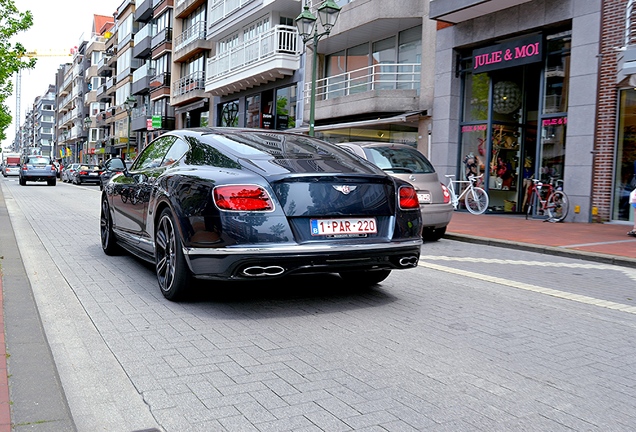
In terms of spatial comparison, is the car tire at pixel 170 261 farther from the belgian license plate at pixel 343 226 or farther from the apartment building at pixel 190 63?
the apartment building at pixel 190 63

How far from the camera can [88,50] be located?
9456cm

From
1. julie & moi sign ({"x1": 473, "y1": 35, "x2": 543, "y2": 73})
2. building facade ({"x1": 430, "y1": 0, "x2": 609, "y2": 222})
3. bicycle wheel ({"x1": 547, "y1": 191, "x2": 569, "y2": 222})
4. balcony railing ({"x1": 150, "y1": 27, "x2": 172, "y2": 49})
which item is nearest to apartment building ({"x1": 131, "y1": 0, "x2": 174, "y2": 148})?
balcony railing ({"x1": 150, "y1": 27, "x2": 172, "y2": 49})

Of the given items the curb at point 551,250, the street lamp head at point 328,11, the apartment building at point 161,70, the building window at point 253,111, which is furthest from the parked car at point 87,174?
the curb at point 551,250

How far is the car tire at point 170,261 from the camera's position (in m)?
4.99

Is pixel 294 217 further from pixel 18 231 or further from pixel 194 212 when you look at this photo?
pixel 18 231

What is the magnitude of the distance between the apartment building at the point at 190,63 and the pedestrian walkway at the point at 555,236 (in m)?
26.6

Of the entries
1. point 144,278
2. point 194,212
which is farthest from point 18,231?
point 194,212

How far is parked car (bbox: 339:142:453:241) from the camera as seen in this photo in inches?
395

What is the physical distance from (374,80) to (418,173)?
12998 mm

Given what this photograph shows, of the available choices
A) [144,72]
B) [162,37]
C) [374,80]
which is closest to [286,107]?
[374,80]

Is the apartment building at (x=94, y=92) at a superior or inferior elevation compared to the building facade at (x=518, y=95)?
superior

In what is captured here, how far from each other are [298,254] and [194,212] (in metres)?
0.89

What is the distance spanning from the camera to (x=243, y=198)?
181 inches

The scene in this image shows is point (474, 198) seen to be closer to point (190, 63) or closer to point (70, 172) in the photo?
point (190, 63)
